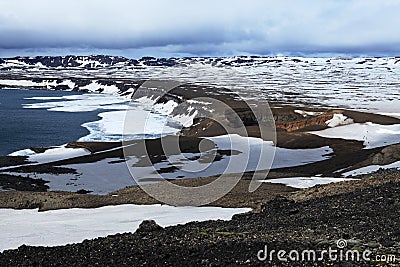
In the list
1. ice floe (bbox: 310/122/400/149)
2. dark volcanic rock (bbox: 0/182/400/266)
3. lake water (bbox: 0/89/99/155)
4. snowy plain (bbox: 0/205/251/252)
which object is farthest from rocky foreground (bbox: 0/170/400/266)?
lake water (bbox: 0/89/99/155)

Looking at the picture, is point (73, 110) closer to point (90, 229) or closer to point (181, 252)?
point (90, 229)

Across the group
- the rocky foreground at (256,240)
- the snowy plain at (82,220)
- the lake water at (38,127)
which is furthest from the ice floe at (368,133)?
the rocky foreground at (256,240)

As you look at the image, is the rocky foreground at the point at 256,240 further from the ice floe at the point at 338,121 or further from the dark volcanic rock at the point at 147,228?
the ice floe at the point at 338,121

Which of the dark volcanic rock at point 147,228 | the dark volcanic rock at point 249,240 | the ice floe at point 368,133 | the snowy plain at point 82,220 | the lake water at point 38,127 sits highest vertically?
the dark volcanic rock at point 249,240

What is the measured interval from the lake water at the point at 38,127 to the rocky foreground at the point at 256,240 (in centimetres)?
3886

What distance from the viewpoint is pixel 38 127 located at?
203ft

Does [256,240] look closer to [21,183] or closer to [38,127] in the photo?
[21,183]

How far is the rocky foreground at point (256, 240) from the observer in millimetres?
7152

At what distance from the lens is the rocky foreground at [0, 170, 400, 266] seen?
715 cm

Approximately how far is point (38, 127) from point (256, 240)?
5801 cm

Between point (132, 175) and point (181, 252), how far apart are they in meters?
23.8

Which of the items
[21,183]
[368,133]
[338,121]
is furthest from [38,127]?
[368,133]

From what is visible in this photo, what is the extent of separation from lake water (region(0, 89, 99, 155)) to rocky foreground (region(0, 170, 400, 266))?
38855 millimetres

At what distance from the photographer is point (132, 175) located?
3112 cm
